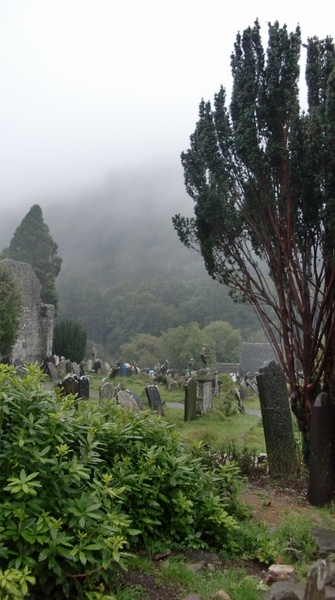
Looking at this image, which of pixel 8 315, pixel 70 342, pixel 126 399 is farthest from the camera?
pixel 70 342

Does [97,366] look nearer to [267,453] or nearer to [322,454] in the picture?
[267,453]

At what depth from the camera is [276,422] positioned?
7418 mm

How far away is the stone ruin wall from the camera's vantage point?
94.3 ft

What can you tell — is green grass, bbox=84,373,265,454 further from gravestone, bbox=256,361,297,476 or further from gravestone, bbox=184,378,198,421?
gravestone, bbox=256,361,297,476

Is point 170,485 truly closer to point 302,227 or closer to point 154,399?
point 302,227

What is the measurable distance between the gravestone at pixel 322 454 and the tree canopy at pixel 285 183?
623mm

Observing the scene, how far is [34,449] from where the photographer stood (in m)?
3.20

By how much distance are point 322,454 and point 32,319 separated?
25.3 meters

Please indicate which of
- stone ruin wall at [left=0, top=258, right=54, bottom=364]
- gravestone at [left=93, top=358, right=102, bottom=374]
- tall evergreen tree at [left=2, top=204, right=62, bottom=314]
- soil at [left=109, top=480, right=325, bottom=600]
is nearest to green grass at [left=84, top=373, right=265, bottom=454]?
soil at [left=109, top=480, right=325, bottom=600]

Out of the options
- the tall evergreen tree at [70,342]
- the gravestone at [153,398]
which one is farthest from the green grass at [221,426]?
the tall evergreen tree at [70,342]

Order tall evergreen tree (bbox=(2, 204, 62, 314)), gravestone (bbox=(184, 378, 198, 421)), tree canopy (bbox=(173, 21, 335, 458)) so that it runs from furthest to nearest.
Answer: tall evergreen tree (bbox=(2, 204, 62, 314)), gravestone (bbox=(184, 378, 198, 421)), tree canopy (bbox=(173, 21, 335, 458))

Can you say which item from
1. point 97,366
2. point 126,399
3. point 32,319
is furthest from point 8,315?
point 126,399

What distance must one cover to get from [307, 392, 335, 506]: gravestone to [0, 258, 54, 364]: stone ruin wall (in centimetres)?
2397

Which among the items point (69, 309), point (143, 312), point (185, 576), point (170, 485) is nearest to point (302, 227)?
point (170, 485)
